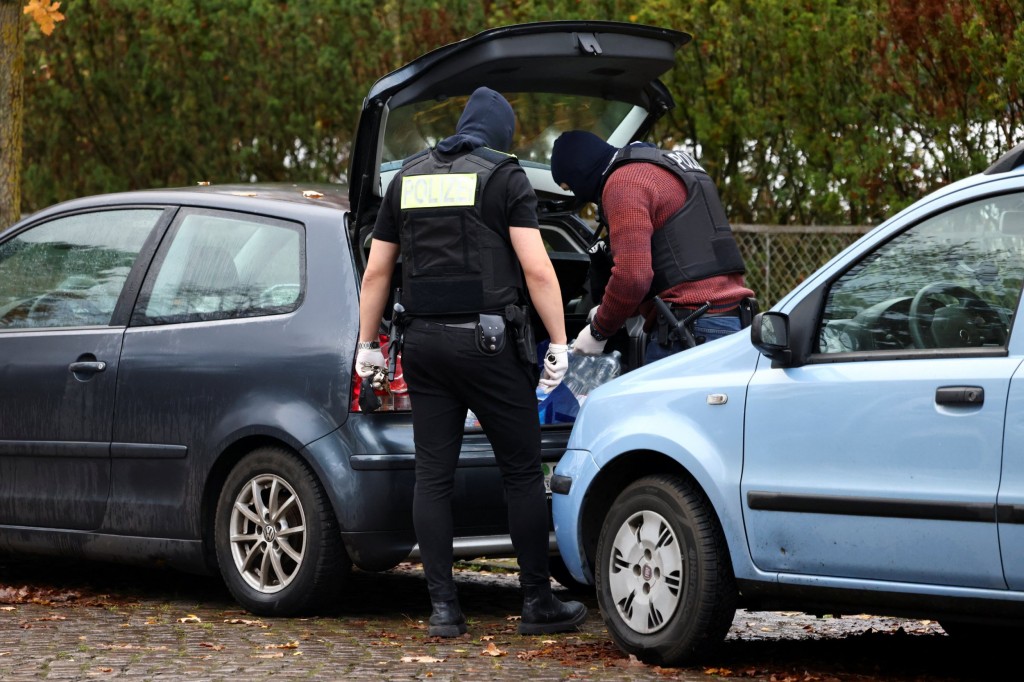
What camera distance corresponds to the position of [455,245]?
6.06m

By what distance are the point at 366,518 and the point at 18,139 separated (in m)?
4.72

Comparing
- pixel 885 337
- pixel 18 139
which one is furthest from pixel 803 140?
pixel 885 337

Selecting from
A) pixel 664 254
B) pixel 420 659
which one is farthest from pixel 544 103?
pixel 420 659

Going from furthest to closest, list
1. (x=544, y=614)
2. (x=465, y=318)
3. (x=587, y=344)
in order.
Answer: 1. (x=587, y=344)
2. (x=544, y=614)
3. (x=465, y=318)

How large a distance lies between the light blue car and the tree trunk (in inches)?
201

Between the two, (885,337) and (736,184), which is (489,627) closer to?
(885,337)

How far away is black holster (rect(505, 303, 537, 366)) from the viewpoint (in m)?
6.05

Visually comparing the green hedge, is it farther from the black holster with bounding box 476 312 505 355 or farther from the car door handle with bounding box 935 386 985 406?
the car door handle with bounding box 935 386 985 406

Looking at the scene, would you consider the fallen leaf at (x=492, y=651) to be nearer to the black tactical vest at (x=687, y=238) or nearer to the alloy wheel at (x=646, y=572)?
the alloy wheel at (x=646, y=572)

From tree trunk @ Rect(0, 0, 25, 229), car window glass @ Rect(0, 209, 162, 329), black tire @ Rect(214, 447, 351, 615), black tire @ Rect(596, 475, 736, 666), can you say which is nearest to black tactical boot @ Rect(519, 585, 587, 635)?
black tire @ Rect(596, 475, 736, 666)

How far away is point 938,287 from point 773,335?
20.6 inches

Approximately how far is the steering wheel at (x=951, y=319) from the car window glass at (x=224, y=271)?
253 centimetres

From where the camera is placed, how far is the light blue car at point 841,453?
4719 millimetres

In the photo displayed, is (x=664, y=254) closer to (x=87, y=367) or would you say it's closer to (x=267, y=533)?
(x=267, y=533)
